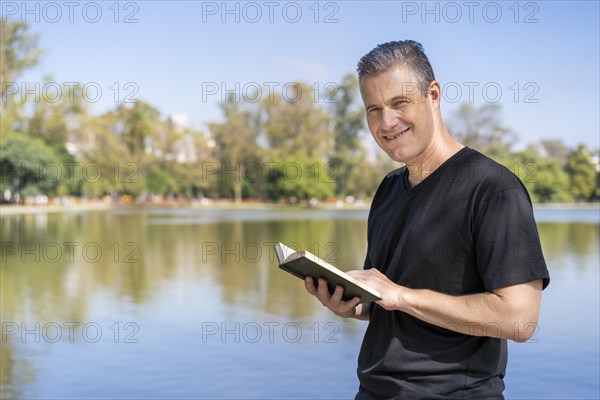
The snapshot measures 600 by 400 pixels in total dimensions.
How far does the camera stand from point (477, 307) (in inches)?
55.1

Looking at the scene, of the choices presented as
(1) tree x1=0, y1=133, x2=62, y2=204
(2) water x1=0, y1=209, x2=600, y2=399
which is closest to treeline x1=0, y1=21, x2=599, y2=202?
(1) tree x1=0, y1=133, x2=62, y2=204

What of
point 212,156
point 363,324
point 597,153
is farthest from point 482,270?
point 597,153

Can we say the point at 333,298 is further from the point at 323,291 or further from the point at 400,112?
the point at 400,112

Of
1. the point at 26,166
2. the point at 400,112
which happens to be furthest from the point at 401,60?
the point at 26,166

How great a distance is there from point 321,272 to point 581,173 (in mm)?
69962

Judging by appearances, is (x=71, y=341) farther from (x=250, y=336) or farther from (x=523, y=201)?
(x=523, y=201)

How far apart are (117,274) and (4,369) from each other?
642cm

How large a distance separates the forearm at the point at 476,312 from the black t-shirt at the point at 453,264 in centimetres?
2

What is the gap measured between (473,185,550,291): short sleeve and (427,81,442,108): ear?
28cm

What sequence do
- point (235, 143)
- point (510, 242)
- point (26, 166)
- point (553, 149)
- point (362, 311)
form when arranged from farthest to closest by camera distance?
point (553, 149), point (235, 143), point (26, 166), point (362, 311), point (510, 242)

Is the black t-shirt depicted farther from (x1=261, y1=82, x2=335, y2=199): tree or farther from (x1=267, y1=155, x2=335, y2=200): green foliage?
(x1=261, y1=82, x2=335, y2=199): tree

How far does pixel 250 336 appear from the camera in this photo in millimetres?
7348

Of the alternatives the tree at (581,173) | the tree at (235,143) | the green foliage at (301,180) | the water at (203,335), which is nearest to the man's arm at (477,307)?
the water at (203,335)

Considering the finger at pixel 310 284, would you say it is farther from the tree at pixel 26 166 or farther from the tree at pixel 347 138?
the tree at pixel 347 138
